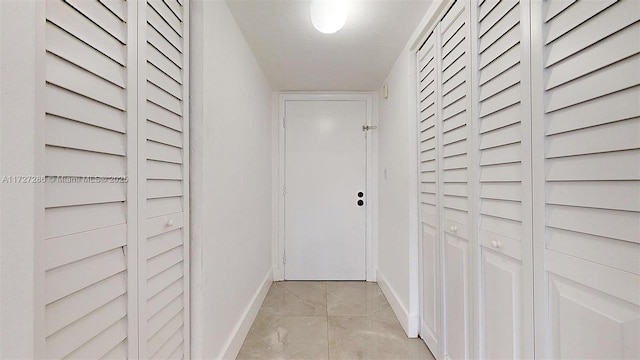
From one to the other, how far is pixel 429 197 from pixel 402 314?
1010mm

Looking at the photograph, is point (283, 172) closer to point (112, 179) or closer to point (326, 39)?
point (326, 39)

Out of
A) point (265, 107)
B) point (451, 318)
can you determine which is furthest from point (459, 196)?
point (265, 107)

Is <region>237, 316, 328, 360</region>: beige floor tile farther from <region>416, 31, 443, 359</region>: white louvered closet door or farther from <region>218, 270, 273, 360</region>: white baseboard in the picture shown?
<region>416, 31, 443, 359</region>: white louvered closet door

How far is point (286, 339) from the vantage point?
2197 mm

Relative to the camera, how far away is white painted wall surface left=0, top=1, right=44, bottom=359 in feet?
1.87

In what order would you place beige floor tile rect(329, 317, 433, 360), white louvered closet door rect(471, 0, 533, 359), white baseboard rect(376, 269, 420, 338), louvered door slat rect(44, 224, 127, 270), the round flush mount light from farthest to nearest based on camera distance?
white baseboard rect(376, 269, 420, 338), beige floor tile rect(329, 317, 433, 360), the round flush mount light, white louvered closet door rect(471, 0, 533, 359), louvered door slat rect(44, 224, 127, 270)

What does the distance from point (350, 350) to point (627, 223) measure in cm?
177

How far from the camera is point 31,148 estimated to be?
2.05 ft

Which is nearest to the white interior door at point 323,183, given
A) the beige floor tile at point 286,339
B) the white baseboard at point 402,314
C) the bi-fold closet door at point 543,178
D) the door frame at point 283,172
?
the door frame at point 283,172

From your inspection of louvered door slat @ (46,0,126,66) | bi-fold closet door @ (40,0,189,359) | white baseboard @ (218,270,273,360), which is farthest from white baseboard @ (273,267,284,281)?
louvered door slat @ (46,0,126,66)

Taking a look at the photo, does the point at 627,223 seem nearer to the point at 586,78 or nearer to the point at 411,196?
the point at 586,78

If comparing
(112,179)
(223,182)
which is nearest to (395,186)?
(223,182)

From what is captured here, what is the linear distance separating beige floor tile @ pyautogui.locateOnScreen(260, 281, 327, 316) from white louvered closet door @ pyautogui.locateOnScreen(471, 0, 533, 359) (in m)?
1.64

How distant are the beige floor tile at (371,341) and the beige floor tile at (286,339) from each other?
0.28 feet
